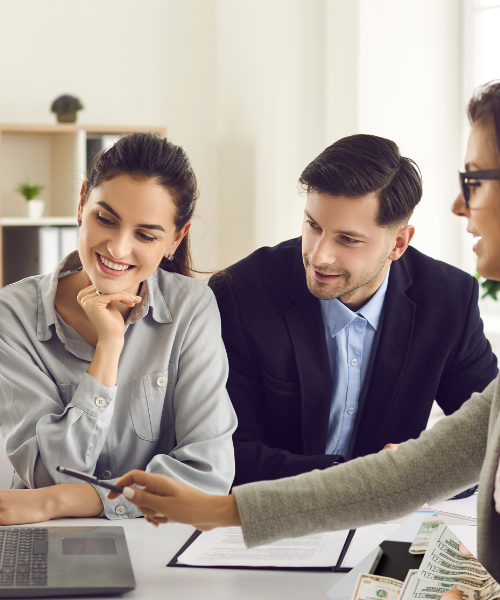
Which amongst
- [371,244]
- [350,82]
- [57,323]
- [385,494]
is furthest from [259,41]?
[385,494]

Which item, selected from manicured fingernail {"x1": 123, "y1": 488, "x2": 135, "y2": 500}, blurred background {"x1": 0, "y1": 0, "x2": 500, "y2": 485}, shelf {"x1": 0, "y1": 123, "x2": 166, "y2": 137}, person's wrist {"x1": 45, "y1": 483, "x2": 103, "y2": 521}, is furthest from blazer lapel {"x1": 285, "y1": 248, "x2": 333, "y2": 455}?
shelf {"x1": 0, "y1": 123, "x2": 166, "y2": 137}

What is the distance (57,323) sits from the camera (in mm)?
1403

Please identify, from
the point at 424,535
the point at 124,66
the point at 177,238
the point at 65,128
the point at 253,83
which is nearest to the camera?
the point at 424,535

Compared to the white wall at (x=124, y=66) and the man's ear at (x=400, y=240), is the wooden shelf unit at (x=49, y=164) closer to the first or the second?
the white wall at (x=124, y=66)

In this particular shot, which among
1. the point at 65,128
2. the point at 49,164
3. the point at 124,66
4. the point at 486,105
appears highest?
the point at 124,66

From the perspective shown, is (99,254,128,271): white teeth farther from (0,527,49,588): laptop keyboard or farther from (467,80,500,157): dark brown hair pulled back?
(467,80,500,157): dark brown hair pulled back

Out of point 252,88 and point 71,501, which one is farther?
point 252,88

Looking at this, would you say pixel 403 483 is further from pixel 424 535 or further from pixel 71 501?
pixel 71 501

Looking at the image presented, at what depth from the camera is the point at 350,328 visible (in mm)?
1708

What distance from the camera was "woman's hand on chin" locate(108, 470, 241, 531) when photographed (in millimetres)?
916

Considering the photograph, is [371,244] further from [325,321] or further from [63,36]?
[63,36]

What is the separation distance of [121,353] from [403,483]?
705 mm

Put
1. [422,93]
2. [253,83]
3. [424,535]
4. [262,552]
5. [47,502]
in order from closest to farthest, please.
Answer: [424,535] → [262,552] → [47,502] → [422,93] → [253,83]

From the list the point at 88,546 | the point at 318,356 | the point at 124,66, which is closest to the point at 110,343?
the point at 88,546
